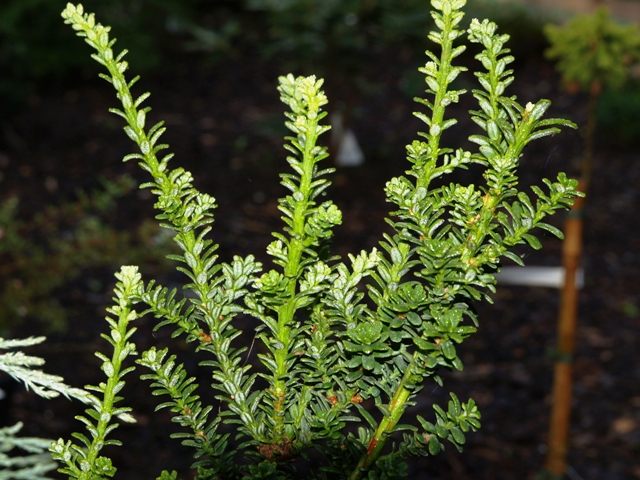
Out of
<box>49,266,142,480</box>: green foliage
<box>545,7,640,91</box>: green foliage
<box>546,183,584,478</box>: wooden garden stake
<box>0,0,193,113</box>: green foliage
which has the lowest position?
<box>49,266,142,480</box>: green foliage

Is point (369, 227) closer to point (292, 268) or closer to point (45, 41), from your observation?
point (45, 41)

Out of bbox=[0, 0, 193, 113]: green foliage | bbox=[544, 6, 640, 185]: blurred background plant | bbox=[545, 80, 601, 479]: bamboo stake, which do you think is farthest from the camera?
bbox=[0, 0, 193, 113]: green foliage

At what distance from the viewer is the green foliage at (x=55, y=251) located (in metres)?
4.26

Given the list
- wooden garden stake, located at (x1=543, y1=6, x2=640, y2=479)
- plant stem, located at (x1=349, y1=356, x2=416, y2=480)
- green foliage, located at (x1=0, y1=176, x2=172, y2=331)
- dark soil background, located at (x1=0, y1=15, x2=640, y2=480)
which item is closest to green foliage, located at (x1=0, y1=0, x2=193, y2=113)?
dark soil background, located at (x1=0, y1=15, x2=640, y2=480)

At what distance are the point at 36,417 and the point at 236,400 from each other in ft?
10.5

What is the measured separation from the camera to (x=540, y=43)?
9.07 m

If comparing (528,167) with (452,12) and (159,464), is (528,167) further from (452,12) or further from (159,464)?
(452,12)

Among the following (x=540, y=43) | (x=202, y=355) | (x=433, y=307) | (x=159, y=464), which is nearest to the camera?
(x=433, y=307)

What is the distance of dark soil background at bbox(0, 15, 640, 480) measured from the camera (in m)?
3.75

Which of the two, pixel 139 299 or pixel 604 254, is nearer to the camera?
pixel 139 299

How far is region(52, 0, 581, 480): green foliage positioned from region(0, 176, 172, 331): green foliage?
3.61 metres

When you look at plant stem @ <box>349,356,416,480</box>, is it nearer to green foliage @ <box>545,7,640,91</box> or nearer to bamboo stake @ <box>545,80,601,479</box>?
bamboo stake @ <box>545,80,601,479</box>

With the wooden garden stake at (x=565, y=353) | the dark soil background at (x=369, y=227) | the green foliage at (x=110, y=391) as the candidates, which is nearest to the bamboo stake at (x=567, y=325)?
the wooden garden stake at (x=565, y=353)

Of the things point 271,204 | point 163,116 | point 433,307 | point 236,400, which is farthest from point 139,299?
point 163,116
